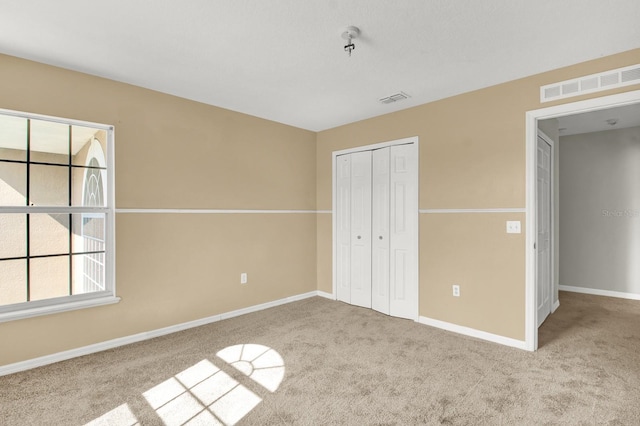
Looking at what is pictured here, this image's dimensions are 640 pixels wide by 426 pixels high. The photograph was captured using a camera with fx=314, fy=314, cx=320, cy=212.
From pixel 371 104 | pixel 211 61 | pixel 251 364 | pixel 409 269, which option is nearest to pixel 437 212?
pixel 409 269

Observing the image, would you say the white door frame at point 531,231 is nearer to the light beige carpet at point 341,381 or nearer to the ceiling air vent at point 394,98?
the light beige carpet at point 341,381

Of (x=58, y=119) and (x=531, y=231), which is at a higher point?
(x=58, y=119)

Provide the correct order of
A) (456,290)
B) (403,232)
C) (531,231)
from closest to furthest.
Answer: (531,231) < (456,290) < (403,232)

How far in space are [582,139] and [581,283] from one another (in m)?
2.31

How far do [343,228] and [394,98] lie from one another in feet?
6.27

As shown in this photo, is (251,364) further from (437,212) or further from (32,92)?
(32,92)

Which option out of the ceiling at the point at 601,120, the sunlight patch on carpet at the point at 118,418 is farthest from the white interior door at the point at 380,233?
the sunlight patch on carpet at the point at 118,418

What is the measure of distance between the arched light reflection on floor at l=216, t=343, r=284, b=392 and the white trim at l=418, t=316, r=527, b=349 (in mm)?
1793

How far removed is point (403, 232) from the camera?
3.85 metres

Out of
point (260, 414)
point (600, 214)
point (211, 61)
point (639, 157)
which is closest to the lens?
point (260, 414)

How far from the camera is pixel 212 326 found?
→ 11.6ft

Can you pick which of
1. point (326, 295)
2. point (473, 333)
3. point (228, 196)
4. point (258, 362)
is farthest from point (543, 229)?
point (228, 196)

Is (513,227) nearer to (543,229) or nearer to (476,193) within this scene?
(476,193)

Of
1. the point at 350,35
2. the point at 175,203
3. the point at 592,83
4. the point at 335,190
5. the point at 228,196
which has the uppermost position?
the point at 350,35
